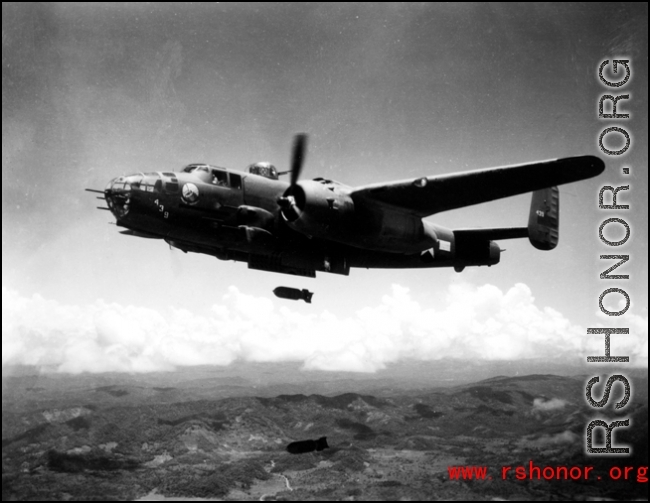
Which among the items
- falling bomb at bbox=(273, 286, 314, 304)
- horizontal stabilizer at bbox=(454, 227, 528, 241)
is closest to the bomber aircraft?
falling bomb at bbox=(273, 286, 314, 304)

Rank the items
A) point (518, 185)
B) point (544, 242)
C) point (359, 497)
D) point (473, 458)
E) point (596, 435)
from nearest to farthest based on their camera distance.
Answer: point (518, 185), point (596, 435), point (544, 242), point (359, 497), point (473, 458)

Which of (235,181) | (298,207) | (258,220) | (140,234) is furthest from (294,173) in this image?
(140,234)

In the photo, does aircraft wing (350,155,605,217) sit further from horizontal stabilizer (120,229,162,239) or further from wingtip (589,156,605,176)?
horizontal stabilizer (120,229,162,239)

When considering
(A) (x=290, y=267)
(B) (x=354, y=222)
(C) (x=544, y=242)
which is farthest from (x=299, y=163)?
(C) (x=544, y=242)

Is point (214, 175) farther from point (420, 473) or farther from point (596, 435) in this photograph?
point (420, 473)

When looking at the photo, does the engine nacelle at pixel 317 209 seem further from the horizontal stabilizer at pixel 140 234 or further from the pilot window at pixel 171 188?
the horizontal stabilizer at pixel 140 234
